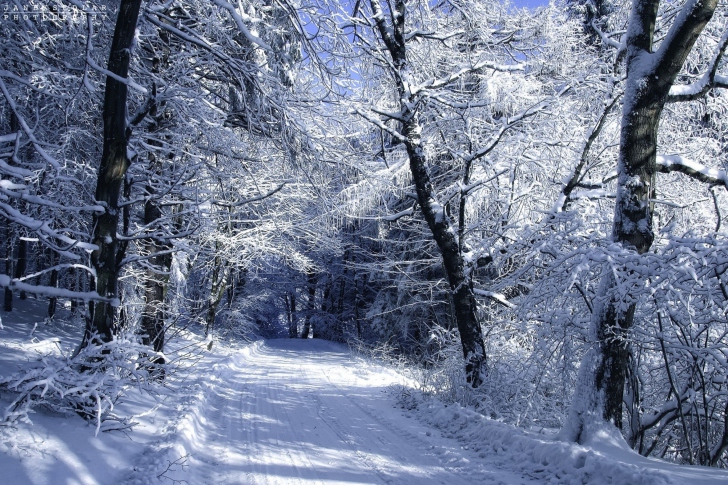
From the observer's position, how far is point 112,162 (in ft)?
14.4

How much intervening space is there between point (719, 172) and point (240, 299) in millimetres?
26174

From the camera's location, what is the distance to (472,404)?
22.4 feet

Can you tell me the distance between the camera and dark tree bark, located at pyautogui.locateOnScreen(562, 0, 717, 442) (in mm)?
4609

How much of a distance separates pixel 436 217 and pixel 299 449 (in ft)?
14.5

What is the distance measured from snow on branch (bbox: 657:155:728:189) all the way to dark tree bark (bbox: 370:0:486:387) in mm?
3334

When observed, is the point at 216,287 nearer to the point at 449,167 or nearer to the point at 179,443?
the point at 449,167

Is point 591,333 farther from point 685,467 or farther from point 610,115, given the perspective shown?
point 610,115

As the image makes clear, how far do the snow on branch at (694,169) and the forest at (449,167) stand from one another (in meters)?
0.03

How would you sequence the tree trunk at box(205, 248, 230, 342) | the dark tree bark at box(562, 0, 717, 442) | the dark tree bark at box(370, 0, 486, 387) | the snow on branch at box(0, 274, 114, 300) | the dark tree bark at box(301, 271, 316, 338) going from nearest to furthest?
1. the snow on branch at box(0, 274, 114, 300)
2. the dark tree bark at box(562, 0, 717, 442)
3. the dark tree bark at box(370, 0, 486, 387)
4. the tree trunk at box(205, 248, 230, 342)
5. the dark tree bark at box(301, 271, 316, 338)

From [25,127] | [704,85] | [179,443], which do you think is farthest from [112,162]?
[704,85]

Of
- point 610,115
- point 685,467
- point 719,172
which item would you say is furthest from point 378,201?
point 685,467

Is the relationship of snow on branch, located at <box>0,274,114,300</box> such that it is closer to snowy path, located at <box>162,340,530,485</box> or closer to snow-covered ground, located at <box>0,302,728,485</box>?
snow-covered ground, located at <box>0,302,728,485</box>

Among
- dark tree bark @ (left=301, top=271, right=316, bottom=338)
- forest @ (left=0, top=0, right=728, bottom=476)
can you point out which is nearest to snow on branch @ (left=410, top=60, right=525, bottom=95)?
forest @ (left=0, top=0, right=728, bottom=476)

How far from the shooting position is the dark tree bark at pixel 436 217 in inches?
295
